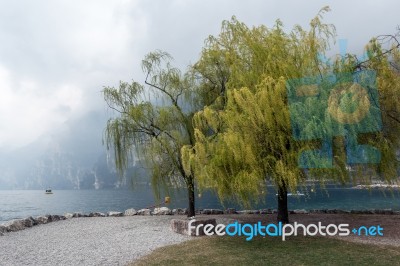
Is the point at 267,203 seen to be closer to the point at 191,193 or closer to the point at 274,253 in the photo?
the point at 191,193

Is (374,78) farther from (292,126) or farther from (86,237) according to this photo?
(86,237)

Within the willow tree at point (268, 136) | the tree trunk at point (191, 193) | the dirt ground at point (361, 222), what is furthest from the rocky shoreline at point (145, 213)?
the willow tree at point (268, 136)

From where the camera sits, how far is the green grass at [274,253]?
8695mm

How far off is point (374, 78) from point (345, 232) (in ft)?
17.6

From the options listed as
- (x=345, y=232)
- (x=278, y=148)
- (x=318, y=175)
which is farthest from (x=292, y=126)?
(x=345, y=232)

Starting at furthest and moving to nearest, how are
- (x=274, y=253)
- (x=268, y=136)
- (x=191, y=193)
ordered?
(x=191, y=193)
(x=268, y=136)
(x=274, y=253)

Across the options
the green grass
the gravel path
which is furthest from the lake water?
the gravel path

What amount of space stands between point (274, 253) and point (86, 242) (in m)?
6.60

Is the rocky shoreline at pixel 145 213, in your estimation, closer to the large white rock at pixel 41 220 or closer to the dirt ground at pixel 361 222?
the large white rock at pixel 41 220

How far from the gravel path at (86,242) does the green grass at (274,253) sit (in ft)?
3.61

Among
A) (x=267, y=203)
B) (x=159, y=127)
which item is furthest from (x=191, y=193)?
(x=267, y=203)

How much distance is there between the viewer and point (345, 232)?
1248cm

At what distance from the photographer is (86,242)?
1238 centimetres

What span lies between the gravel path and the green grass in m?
1.10
